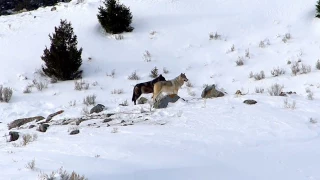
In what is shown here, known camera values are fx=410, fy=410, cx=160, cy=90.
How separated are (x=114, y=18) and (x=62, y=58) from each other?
3.41 meters

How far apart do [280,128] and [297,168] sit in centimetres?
160

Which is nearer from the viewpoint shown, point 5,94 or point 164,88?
point 164,88

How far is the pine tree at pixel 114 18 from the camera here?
1493 centimetres

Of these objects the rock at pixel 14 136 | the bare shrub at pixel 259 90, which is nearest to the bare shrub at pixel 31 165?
the rock at pixel 14 136

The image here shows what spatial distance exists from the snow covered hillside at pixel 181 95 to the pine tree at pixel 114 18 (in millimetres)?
306

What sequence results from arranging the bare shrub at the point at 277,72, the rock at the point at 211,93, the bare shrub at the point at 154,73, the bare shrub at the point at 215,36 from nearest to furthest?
the rock at the point at 211,93 → the bare shrub at the point at 277,72 → the bare shrub at the point at 154,73 → the bare shrub at the point at 215,36

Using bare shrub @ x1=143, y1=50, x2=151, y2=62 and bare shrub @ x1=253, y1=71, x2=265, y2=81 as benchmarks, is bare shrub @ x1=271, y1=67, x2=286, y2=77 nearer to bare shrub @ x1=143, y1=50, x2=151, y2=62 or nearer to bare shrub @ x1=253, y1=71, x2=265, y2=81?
bare shrub @ x1=253, y1=71, x2=265, y2=81

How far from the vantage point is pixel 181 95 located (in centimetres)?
1064

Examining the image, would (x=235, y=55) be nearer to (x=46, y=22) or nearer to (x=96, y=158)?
(x=46, y=22)

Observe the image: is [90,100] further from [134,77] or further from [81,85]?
[134,77]

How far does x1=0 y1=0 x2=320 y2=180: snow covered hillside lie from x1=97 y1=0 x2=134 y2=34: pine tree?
306 millimetres

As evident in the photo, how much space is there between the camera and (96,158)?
4508mm

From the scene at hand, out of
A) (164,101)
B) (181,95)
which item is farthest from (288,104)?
(181,95)

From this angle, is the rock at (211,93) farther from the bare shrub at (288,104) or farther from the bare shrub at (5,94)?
the bare shrub at (5,94)
